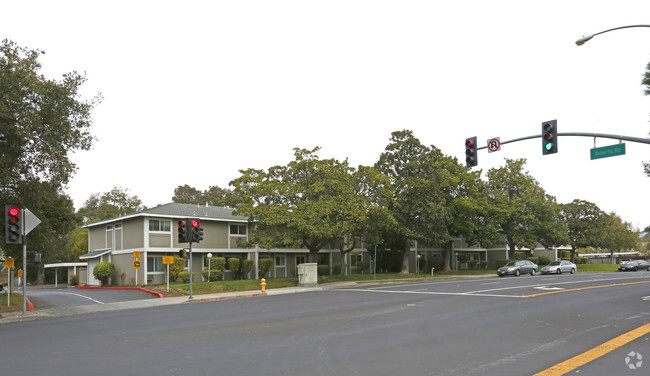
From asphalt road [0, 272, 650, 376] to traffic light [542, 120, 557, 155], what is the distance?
17.8ft

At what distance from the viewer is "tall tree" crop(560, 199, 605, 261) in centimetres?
6612

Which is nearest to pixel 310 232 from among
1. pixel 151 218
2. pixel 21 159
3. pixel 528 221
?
pixel 151 218

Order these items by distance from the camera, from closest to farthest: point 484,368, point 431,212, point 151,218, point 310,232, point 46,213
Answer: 1. point 484,368
2. point 46,213
3. point 310,232
4. point 151,218
5. point 431,212

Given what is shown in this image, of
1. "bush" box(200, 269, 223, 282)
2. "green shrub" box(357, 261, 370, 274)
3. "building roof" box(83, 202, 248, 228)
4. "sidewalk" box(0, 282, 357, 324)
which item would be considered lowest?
"green shrub" box(357, 261, 370, 274)

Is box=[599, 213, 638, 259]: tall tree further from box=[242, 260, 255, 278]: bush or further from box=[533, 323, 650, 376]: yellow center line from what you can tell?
box=[533, 323, 650, 376]: yellow center line

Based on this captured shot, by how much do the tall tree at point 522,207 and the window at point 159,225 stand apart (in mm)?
35207

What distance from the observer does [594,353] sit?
8781mm

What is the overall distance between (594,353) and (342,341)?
475 centimetres

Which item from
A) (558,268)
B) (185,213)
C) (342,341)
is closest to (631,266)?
(558,268)

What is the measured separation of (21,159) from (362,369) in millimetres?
17789

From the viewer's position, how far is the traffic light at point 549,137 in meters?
17.2

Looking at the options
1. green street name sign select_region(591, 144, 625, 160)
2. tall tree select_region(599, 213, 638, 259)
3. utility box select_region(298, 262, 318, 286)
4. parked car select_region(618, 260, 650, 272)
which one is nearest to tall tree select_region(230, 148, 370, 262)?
utility box select_region(298, 262, 318, 286)

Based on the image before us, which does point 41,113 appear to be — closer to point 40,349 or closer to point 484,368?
point 40,349

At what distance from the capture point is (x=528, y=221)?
56250mm
